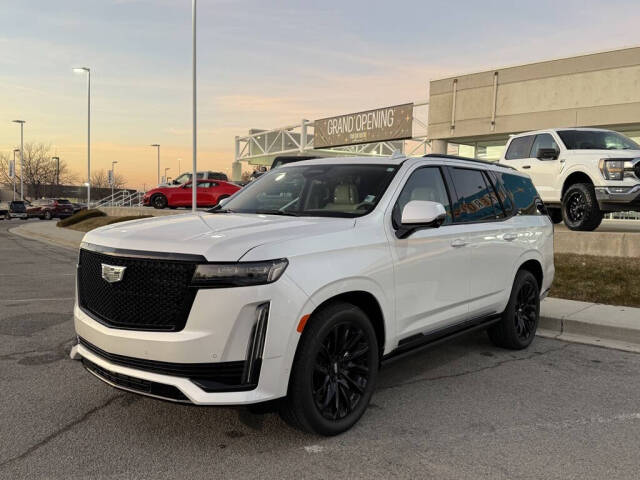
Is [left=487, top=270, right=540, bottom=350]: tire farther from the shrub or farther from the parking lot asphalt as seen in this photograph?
the shrub

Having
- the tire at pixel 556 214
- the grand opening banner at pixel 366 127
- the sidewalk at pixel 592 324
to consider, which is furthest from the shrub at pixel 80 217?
the sidewalk at pixel 592 324

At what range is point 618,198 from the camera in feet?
31.4

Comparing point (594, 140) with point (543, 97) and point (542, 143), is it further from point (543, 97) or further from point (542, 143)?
point (543, 97)

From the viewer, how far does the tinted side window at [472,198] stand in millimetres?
4867

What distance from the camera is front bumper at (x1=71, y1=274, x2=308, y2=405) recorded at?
2.98 m

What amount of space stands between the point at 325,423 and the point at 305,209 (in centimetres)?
165

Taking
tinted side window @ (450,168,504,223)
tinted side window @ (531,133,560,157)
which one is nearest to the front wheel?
tinted side window @ (531,133,560,157)

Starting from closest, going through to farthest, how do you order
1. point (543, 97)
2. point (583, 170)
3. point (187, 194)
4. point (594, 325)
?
point (594, 325), point (583, 170), point (543, 97), point (187, 194)

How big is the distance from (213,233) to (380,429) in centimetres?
168

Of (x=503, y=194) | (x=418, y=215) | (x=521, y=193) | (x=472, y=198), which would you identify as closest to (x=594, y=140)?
(x=521, y=193)

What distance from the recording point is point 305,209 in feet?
14.2

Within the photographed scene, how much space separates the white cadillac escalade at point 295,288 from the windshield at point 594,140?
6.85 meters

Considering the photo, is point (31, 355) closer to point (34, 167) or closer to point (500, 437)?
point (500, 437)

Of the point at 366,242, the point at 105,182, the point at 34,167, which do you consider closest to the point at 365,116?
the point at 366,242
